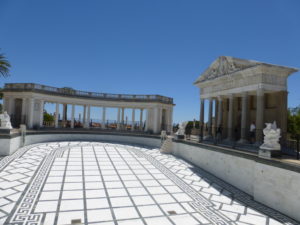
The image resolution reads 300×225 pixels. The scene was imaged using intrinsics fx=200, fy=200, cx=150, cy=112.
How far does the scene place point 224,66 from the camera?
15203mm

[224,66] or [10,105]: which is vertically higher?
[224,66]

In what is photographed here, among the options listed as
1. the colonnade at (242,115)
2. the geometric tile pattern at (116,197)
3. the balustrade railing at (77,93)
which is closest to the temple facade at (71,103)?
the balustrade railing at (77,93)

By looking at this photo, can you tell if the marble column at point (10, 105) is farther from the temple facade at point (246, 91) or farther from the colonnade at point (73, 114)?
the temple facade at point (246, 91)

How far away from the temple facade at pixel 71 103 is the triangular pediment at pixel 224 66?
9.94 m

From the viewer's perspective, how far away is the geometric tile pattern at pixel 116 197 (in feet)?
19.5

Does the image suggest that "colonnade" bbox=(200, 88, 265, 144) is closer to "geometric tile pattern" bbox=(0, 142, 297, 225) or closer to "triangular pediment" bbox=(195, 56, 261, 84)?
"triangular pediment" bbox=(195, 56, 261, 84)

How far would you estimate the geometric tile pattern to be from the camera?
595cm

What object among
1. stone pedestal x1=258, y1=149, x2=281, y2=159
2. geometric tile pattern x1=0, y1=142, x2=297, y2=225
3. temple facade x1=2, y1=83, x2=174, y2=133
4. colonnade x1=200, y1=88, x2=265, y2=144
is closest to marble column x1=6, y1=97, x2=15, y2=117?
temple facade x1=2, y1=83, x2=174, y2=133

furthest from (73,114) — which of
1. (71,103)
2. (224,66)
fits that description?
(224,66)

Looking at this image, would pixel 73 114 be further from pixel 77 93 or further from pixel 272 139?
pixel 272 139

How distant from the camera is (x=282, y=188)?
286 inches

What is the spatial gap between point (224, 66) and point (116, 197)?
1234 centimetres

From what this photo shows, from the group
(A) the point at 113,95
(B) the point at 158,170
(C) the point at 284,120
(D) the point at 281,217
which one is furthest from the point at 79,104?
(D) the point at 281,217

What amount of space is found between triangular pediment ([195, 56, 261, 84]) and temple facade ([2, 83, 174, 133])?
9938mm
